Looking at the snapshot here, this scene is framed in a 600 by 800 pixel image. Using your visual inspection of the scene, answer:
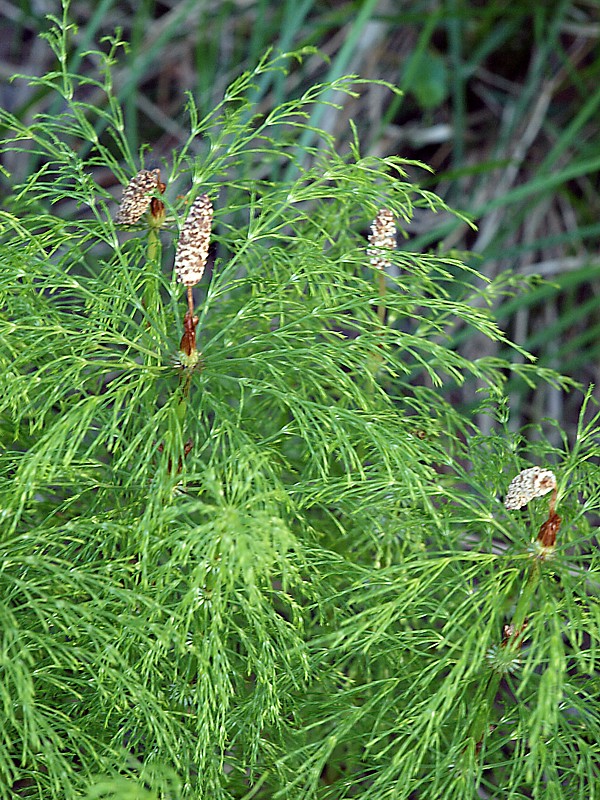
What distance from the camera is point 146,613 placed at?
71cm

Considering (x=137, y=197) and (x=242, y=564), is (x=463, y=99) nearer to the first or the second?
(x=137, y=197)

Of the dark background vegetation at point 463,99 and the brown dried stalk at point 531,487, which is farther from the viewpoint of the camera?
the dark background vegetation at point 463,99

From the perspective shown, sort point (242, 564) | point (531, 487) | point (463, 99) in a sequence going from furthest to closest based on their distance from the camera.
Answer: point (463, 99)
point (531, 487)
point (242, 564)

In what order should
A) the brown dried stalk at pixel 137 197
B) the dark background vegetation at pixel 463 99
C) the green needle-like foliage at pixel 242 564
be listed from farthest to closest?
the dark background vegetation at pixel 463 99
the brown dried stalk at pixel 137 197
the green needle-like foliage at pixel 242 564

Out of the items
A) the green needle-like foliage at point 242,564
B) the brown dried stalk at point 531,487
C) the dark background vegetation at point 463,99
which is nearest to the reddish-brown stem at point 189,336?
the green needle-like foliage at point 242,564

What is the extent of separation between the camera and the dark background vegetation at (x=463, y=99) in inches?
72.9

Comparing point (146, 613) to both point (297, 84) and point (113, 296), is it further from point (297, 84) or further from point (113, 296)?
point (297, 84)

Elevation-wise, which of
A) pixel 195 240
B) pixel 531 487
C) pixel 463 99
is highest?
pixel 195 240

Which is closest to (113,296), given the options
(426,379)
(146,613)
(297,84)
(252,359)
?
(252,359)

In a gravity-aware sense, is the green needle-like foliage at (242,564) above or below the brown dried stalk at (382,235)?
below

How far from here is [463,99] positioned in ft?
6.56

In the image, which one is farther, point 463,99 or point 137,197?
point 463,99

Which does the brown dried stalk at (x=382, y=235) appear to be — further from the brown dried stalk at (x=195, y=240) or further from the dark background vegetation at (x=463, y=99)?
the dark background vegetation at (x=463, y=99)

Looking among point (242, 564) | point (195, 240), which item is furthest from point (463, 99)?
point (242, 564)
